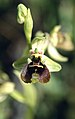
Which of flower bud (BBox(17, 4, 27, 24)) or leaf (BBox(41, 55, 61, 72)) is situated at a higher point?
flower bud (BBox(17, 4, 27, 24))

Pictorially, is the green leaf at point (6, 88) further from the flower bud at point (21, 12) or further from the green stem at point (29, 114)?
the flower bud at point (21, 12)

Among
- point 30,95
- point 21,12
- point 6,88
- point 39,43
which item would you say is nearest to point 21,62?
point 39,43

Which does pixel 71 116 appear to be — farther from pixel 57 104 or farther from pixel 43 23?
pixel 43 23

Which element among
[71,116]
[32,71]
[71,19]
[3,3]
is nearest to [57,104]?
[71,116]

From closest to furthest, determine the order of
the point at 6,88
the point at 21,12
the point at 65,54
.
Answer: the point at 21,12
the point at 6,88
the point at 65,54

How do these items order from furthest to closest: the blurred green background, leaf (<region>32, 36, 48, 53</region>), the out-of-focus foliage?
the blurred green background → the out-of-focus foliage → leaf (<region>32, 36, 48, 53</region>)

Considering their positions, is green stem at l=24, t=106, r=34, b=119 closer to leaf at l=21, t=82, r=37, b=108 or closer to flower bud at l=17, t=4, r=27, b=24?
leaf at l=21, t=82, r=37, b=108

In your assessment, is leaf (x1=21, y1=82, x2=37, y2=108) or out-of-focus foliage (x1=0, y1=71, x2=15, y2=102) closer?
out-of-focus foliage (x1=0, y1=71, x2=15, y2=102)

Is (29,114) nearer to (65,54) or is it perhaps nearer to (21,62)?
(21,62)

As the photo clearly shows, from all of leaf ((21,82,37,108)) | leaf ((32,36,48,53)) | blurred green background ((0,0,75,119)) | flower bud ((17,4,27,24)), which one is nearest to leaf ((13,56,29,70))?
leaf ((32,36,48,53))
